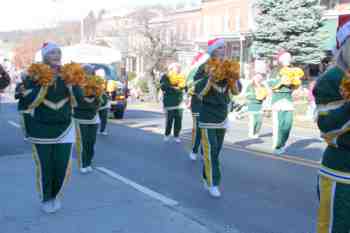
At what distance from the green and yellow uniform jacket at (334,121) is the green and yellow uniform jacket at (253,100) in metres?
9.68

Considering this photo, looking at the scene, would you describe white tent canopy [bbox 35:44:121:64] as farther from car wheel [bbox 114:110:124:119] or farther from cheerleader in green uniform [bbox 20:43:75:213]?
cheerleader in green uniform [bbox 20:43:75:213]

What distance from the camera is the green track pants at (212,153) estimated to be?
22.8ft

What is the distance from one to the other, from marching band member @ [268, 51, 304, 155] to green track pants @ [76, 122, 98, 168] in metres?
3.83

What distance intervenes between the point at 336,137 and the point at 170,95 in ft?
29.8

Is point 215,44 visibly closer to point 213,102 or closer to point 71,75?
point 213,102

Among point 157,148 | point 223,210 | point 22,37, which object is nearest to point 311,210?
point 223,210

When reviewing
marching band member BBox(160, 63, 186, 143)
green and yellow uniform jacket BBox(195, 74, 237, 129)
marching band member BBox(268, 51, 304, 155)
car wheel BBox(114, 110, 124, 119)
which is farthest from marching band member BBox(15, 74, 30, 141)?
car wheel BBox(114, 110, 124, 119)

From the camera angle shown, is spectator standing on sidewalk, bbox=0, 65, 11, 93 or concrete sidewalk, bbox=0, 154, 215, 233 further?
spectator standing on sidewalk, bbox=0, 65, 11, 93

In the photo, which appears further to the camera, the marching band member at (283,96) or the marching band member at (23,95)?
the marching band member at (283,96)

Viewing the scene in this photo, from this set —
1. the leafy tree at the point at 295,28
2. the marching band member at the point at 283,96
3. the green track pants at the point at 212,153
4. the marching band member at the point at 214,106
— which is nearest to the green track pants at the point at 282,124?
the marching band member at the point at 283,96

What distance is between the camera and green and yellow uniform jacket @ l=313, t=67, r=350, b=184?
339 cm

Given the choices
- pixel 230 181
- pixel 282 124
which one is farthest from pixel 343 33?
pixel 282 124

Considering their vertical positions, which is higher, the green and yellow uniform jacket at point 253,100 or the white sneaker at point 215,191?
the green and yellow uniform jacket at point 253,100

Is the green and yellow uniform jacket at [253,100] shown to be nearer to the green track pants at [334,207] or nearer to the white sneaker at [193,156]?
the white sneaker at [193,156]
